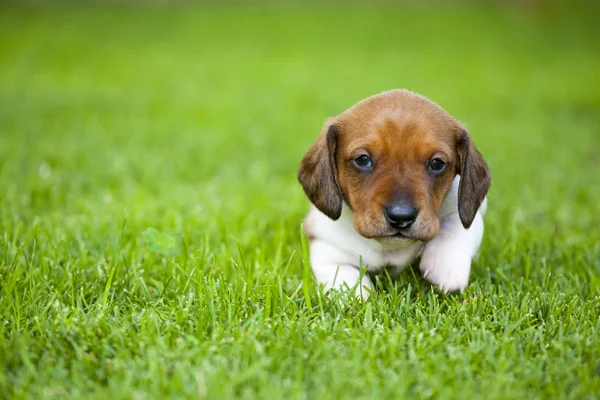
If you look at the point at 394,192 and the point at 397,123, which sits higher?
the point at 397,123

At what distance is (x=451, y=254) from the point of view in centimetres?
394

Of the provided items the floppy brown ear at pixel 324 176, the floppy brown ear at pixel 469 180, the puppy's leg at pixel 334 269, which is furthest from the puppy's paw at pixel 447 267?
the floppy brown ear at pixel 324 176

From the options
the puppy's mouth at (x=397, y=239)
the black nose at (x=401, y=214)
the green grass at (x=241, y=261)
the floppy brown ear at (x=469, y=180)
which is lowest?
the green grass at (x=241, y=261)

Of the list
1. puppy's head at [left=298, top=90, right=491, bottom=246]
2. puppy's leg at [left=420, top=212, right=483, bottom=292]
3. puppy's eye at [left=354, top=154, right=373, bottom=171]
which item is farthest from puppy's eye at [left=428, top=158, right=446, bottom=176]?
puppy's leg at [left=420, top=212, right=483, bottom=292]

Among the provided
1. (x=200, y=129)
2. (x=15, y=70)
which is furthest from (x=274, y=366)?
(x=15, y=70)

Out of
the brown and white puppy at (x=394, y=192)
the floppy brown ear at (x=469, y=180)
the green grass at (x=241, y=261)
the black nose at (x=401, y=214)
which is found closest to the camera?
the green grass at (x=241, y=261)

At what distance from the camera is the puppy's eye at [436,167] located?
3.83m

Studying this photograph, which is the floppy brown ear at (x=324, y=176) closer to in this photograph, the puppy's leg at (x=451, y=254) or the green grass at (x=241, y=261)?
the green grass at (x=241, y=261)

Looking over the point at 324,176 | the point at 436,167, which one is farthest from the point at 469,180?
the point at 324,176

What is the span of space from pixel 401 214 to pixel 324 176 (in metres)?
0.66

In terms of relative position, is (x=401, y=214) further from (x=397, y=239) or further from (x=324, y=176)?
(x=324, y=176)

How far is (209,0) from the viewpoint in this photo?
36781mm

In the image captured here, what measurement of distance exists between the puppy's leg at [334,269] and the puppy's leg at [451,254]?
1.24 ft

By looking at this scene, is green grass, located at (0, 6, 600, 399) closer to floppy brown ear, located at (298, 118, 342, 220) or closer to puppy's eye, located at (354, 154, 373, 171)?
floppy brown ear, located at (298, 118, 342, 220)
